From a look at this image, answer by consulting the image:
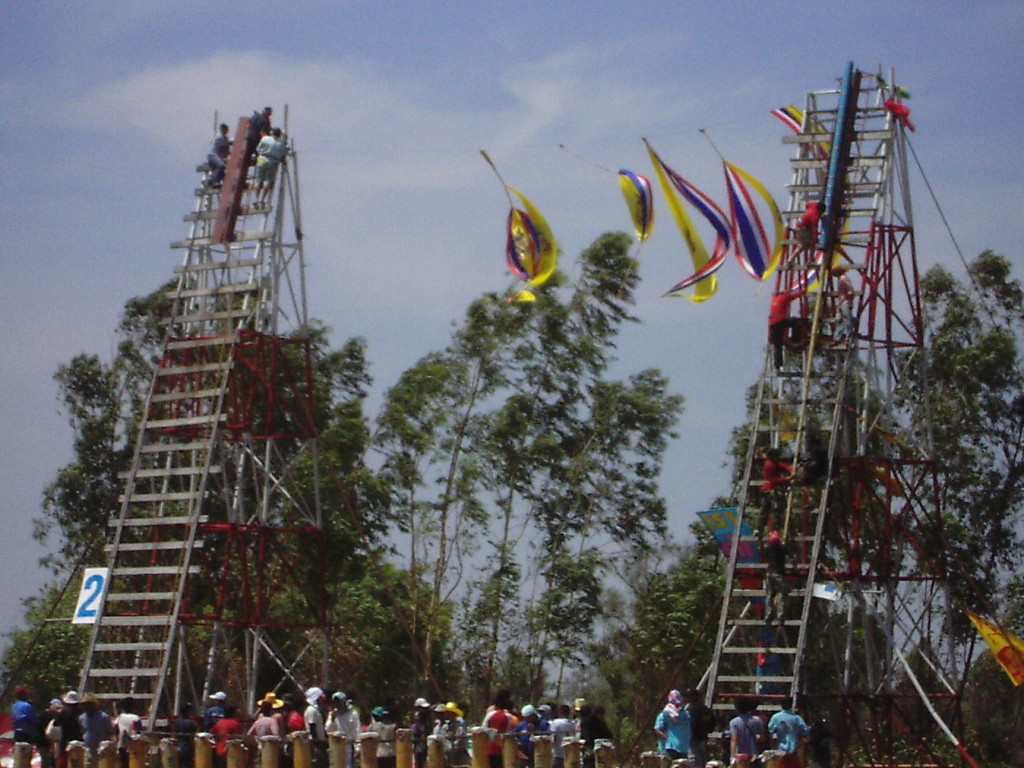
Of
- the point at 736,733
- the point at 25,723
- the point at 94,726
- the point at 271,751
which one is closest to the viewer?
the point at 736,733

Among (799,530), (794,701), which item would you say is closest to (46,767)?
(794,701)

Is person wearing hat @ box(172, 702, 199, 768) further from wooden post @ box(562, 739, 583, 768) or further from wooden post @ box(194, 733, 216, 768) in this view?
wooden post @ box(562, 739, 583, 768)

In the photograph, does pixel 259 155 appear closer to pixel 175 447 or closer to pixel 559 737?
pixel 175 447

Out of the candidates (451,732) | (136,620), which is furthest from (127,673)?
(451,732)

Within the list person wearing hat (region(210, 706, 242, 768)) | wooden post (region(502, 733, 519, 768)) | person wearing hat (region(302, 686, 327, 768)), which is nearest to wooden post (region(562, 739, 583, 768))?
wooden post (region(502, 733, 519, 768))

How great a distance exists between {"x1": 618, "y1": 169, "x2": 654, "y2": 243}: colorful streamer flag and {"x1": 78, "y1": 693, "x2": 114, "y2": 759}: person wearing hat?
1134cm

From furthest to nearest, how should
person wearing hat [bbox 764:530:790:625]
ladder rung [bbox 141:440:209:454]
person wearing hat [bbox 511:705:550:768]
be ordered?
ladder rung [bbox 141:440:209:454] → person wearing hat [bbox 764:530:790:625] → person wearing hat [bbox 511:705:550:768]

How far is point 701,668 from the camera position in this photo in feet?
116

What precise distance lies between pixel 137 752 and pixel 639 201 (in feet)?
39.3

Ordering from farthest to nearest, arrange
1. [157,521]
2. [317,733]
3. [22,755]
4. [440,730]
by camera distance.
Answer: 1. [157,521]
2. [22,755]
3. [440,730]
4. [317,733]

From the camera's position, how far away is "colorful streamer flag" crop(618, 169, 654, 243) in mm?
27391

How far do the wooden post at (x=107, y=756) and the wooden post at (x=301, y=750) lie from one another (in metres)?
2.52

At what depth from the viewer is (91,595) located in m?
25.0

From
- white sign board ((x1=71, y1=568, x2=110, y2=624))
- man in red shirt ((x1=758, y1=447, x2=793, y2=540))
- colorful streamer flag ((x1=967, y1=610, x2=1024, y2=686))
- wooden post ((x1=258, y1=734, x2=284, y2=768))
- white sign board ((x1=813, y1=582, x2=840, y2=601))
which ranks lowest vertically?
wooden post ((x1=258, y1=734, x2=284, y2=768))
